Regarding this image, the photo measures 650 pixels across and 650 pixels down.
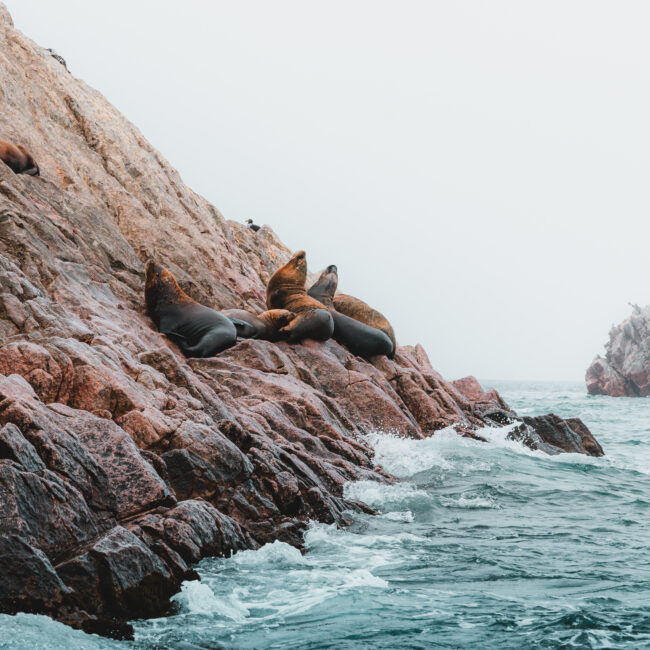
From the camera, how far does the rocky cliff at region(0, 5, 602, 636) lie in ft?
17.1

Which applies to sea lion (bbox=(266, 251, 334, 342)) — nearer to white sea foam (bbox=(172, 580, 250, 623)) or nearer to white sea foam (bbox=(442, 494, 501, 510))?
white sea foam (bbox=(442, 494, 501, 510))

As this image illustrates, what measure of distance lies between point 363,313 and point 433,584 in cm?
1287

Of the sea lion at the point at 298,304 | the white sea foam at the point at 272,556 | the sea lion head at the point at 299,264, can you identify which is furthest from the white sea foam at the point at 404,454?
the sea lion head at the point at 299,264

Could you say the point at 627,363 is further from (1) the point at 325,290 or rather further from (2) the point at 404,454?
(2) the point at 404,454

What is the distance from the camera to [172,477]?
709cm

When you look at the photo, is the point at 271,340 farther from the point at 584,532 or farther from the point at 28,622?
the point at 28,622

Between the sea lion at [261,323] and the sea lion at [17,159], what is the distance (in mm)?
5606

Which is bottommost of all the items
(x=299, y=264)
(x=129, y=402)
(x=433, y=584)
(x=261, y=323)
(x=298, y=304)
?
(x=433, y=584)

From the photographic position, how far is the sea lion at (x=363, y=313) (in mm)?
18438

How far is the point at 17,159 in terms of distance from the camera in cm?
1552

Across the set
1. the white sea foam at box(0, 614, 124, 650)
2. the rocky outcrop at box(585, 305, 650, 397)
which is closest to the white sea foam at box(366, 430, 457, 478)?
the white sea foam at box(0, 614, 124, 650)

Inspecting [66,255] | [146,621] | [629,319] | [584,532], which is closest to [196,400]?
[146,621]

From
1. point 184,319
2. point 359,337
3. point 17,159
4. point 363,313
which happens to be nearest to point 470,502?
point 184,319

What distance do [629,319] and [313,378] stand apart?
250 ft
